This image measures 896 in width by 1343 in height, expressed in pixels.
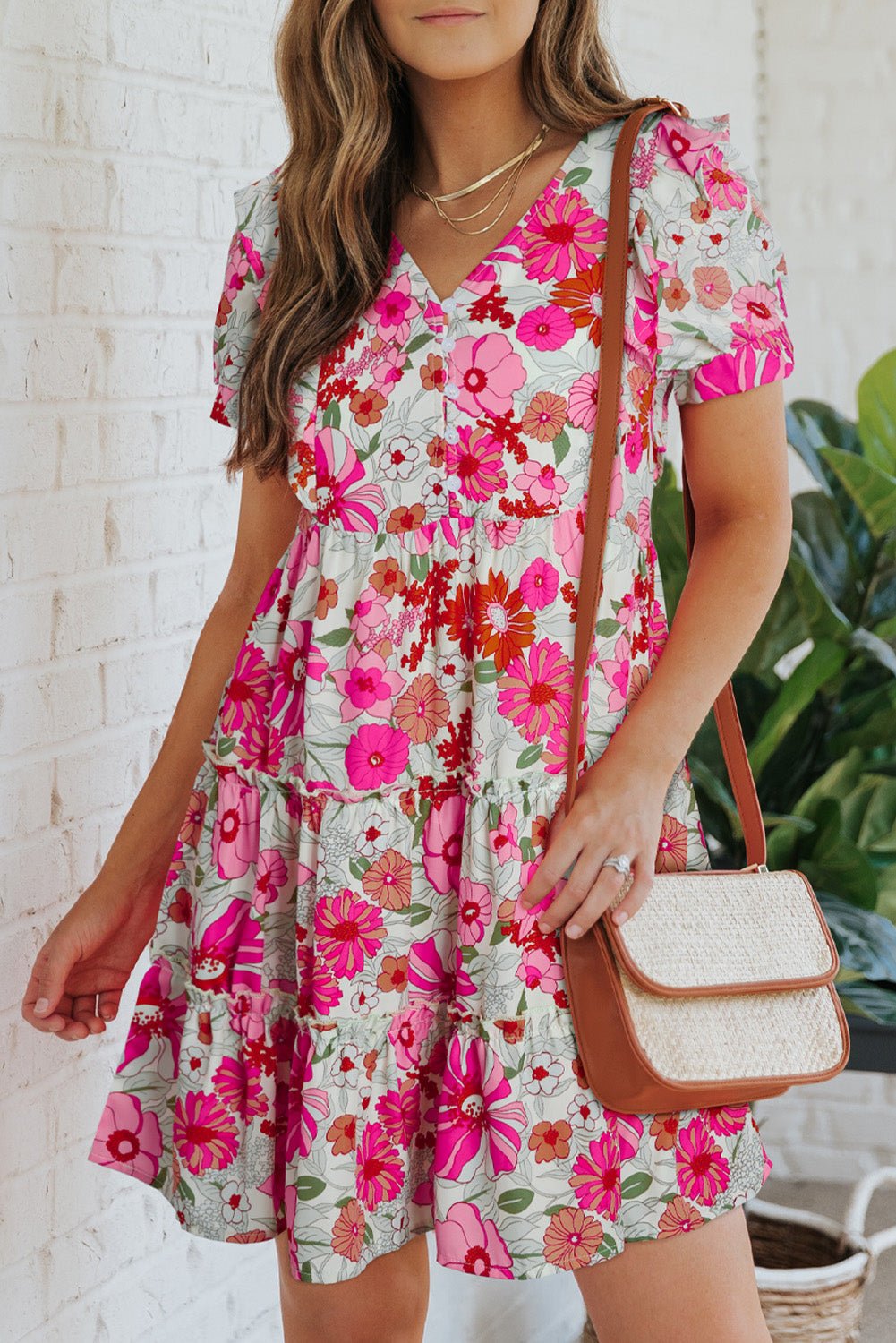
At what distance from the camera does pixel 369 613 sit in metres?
1.14

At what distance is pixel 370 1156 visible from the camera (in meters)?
1.09

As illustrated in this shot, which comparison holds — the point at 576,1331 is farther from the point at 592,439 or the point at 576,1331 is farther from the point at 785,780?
the point at 592,439

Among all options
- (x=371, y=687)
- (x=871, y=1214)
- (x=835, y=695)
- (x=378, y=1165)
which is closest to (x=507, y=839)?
(x=371, y=687)

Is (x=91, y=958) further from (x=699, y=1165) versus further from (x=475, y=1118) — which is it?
(x=699, y=1165)

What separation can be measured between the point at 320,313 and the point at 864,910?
112 centimetres

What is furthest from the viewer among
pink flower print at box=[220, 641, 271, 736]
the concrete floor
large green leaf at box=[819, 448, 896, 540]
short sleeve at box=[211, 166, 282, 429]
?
the concrete floor

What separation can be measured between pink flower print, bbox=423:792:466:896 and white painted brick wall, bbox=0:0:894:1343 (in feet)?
1.64

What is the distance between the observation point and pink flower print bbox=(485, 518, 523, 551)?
3.63 feet

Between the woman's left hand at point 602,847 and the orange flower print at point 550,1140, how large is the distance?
0.14 m

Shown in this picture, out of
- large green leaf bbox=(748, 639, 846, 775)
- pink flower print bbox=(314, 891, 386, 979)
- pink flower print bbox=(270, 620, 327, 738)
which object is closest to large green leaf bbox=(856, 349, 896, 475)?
large green leaf bbox=(748, 639, 846, 775)

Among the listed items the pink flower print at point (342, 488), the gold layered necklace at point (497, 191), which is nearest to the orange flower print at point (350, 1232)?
the pink flower print at point (342, 488)

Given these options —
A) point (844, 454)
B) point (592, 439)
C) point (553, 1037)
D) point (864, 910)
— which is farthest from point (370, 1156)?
point (844, 454)

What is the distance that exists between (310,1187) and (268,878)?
234 mm

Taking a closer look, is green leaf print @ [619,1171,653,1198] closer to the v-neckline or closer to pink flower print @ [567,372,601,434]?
pink flower print @ [567,372,601,434]
